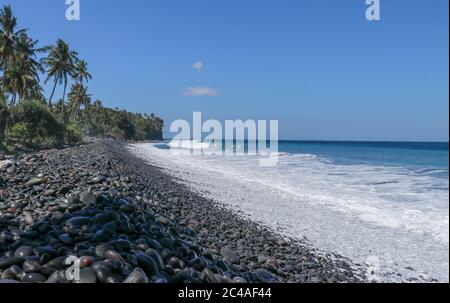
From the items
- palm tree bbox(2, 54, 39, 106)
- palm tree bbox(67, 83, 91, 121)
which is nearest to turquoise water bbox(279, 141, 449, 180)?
palm tree bbox(2, 54, 39, 106)

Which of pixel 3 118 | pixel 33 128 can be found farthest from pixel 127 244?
pixel 33 128

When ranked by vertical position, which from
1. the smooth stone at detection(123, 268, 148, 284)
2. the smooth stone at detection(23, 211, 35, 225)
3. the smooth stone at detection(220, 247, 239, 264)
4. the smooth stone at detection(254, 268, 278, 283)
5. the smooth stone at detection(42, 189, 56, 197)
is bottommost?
the smooth stone at detection(254, 268, 278, 283)

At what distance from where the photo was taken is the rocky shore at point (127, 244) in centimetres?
402

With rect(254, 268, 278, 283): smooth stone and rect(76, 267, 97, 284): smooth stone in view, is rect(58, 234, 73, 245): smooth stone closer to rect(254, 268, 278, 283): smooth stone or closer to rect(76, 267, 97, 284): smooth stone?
rect(76, 267, 97, 284): smooth stone

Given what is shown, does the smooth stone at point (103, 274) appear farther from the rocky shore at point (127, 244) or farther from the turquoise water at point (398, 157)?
the turquoise water at point (398, 157)

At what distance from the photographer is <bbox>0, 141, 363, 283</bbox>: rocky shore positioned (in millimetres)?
4023

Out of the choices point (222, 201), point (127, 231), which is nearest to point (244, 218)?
point (222, 201)

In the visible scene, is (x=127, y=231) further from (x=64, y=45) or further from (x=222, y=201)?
(x=64, y=45)

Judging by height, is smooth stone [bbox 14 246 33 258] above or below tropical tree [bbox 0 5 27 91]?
below

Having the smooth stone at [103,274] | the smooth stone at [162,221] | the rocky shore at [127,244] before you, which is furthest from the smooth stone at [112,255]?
the smooth stone at [162,221]

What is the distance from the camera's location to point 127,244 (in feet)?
15.6

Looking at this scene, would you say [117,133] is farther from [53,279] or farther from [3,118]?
[53,279]
